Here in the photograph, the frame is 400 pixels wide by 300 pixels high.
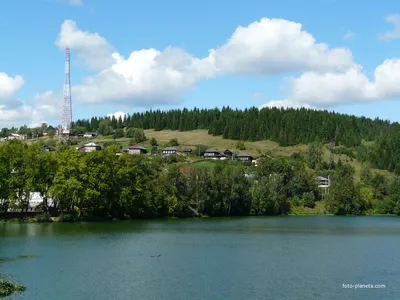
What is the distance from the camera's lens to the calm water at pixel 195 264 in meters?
42.1

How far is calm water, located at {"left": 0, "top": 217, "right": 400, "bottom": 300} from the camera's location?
4214 centimetres

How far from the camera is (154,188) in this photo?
4744 inches

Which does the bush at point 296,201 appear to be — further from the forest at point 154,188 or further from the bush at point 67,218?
the bush at point 67,218

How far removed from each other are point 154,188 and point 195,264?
2628 inches

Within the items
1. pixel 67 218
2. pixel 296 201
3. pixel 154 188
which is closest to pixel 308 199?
pixel 296 201

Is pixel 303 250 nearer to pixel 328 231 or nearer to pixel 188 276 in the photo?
pixel 188 276

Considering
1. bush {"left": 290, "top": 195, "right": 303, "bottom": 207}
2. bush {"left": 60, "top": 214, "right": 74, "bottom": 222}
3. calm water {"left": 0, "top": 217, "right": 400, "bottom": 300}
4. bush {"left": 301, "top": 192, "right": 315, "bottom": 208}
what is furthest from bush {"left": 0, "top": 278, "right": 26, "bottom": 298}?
bush {"left": 301, "top": 192, "right": 315, "bottom": 208}

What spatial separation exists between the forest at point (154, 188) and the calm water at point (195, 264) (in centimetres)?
1545

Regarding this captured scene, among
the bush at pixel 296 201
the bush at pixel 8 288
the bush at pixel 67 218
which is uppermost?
the bush at pixel 8 288

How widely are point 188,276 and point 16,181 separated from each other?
6078 cm

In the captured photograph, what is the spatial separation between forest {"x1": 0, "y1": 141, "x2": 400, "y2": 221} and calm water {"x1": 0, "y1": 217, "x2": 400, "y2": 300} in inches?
608

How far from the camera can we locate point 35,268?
162 feet

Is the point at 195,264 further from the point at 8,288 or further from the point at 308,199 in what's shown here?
the point at 308,199

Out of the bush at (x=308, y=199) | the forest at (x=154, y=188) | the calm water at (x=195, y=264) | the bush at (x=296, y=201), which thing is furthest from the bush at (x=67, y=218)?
the bush at (x=308, y=199)
